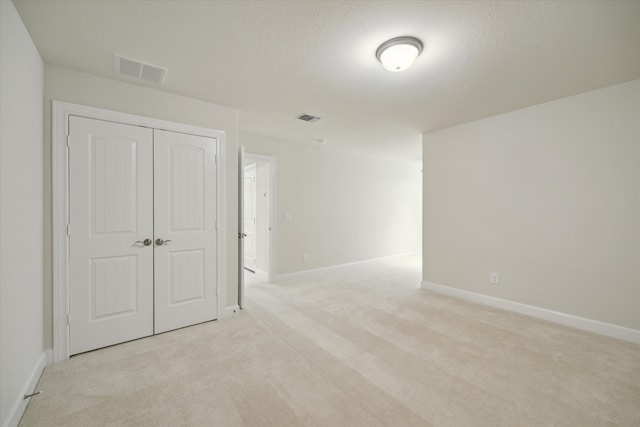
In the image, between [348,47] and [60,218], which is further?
[60,218]

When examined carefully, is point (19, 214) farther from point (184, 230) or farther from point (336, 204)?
point (336, 204)

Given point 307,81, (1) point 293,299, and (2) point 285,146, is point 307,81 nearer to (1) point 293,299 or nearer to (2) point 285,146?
(2) point 285,146

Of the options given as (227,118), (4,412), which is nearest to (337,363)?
(4,412)

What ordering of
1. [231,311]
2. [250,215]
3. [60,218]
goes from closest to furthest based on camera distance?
[60,218], [231,311], [250,215]

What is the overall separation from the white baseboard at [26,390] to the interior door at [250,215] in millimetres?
3326

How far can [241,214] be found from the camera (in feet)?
11.5

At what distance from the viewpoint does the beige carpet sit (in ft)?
5.60

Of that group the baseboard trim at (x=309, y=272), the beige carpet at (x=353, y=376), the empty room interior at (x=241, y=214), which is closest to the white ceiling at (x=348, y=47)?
the empty room interior at (x=241, y=214)

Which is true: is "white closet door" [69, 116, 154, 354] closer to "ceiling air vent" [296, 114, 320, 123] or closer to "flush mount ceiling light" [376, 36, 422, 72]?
"ceiling air vent" [296, 114, 320, 123]

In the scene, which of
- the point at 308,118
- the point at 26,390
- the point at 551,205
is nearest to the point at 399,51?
the point at 308,118

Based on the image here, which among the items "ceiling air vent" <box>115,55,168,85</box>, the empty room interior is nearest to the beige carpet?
the empty room interior

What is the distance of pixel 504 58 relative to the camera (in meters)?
2.27

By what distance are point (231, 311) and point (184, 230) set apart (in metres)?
1.14

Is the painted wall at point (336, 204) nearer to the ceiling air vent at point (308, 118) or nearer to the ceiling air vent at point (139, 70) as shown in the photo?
the ceiling air vent at point (308, 118)
